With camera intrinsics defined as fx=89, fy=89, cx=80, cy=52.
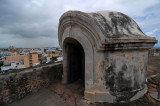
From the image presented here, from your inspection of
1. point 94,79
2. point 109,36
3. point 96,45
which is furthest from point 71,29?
point 94,79

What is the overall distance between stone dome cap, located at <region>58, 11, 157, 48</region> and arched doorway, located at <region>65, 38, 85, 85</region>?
1.44m

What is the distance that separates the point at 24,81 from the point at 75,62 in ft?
8.64

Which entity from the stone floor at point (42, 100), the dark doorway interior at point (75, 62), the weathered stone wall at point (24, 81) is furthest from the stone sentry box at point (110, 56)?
the weathered stone wall at point (24, 81)

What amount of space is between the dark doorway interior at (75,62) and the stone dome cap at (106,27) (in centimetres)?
155

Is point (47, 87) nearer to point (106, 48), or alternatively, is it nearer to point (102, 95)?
point (102, 95)

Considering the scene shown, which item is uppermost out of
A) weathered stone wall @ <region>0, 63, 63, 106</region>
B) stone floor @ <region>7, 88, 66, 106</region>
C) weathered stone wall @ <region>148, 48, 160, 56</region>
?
weathered stone wall @ <region>148, 48, 160, 56</region>

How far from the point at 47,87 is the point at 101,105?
2.81 metres

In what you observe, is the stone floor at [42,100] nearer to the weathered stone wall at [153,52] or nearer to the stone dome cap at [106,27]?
the stone dome cap at [106,27]

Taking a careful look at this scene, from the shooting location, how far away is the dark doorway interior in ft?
15.7

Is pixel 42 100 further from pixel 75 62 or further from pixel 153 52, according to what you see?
pixel 153 52

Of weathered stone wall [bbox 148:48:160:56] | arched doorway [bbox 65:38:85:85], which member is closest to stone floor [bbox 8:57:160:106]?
arched doorway [bbox 65:38:85:85]

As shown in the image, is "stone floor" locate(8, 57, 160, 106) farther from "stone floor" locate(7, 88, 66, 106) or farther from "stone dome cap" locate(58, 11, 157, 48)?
"stone dome cap" locate(58, 11, 157, 48)

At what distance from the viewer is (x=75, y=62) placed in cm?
523

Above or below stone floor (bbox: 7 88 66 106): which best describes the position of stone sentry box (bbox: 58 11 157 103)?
above
